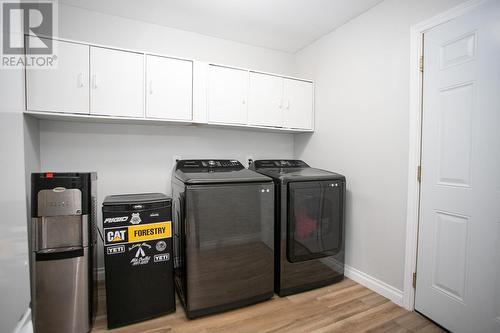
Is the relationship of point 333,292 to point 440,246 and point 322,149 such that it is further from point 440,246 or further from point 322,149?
point 322,149

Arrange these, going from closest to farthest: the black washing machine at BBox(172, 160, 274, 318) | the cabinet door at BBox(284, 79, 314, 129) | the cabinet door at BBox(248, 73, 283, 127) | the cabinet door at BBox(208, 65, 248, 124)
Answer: the black washing machine at BBox(172, 160, 274, 318) < the cabinet door at BBox(208, 65, 248, 124) < the cabinet door at BBox(248, 73, 283, 127) < the cabinet door at BBox(284, 79, 314, 129)

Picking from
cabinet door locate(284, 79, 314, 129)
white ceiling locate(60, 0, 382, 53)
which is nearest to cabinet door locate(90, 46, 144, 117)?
white ceiling locate(60, 0, 382, 53)

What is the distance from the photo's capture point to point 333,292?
214cm

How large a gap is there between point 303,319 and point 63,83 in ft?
8.38

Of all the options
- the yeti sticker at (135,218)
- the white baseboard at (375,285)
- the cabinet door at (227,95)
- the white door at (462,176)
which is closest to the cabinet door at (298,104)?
the cabinet door at (227,95)

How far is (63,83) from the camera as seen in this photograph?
1.80 meters

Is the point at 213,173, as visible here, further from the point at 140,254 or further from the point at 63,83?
the point at 63,83

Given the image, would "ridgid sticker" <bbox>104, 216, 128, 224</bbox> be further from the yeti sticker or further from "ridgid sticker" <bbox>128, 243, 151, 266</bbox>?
"ridgid sticker" <bbox>128, 243, 151, 266</bbox>

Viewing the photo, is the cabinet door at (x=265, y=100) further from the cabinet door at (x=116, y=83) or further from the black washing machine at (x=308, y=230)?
the cabinet door at (x=116, y=83)

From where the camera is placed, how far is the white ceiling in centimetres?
208

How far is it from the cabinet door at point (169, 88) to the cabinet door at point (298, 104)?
1.08 m

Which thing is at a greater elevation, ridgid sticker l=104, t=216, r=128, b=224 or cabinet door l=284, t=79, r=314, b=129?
cabinet door l=284, t=79, r=314, b=129

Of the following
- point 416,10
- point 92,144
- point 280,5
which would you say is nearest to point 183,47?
point 280,5

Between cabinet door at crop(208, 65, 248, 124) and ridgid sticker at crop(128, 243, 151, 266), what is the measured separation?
4.08ft
